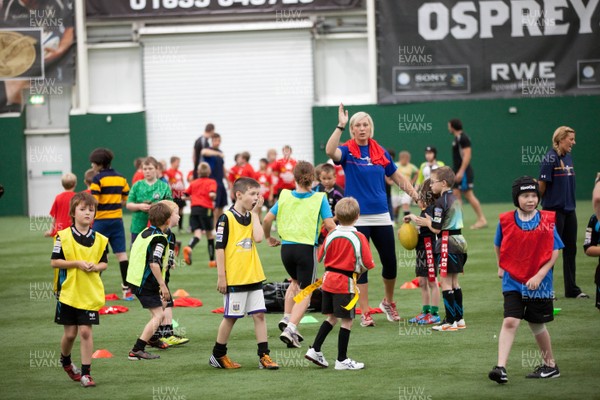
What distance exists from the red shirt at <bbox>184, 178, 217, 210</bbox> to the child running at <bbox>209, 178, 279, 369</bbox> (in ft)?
31.3

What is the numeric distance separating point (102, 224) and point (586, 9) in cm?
2081

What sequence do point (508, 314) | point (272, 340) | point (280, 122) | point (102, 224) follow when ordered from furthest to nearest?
1. point (280, 122)
2. point (102, 224)
3. point (272, 340)
4. point (508, 314)

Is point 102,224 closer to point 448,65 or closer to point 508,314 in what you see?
point 508,314

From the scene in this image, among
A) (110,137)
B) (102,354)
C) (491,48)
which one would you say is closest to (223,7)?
(110,137)

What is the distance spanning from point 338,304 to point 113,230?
547 centimetres

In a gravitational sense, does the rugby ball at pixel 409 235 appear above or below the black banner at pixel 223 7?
below

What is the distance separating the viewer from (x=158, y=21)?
31234 millimetres

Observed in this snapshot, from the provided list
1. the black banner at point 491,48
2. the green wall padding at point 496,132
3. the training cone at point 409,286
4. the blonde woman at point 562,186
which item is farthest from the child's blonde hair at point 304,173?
the black banner at point 491,48

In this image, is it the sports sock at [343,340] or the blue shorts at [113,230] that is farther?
the blue shorts at [113,230]

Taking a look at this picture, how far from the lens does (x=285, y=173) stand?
2208 centimetres

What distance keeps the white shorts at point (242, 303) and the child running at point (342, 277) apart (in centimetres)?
61

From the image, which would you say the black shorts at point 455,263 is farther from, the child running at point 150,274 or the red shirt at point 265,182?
the red shirt at point 265,182

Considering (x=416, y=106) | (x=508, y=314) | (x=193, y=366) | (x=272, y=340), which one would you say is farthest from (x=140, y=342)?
(x=416, y=106)

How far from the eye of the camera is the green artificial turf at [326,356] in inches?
316
